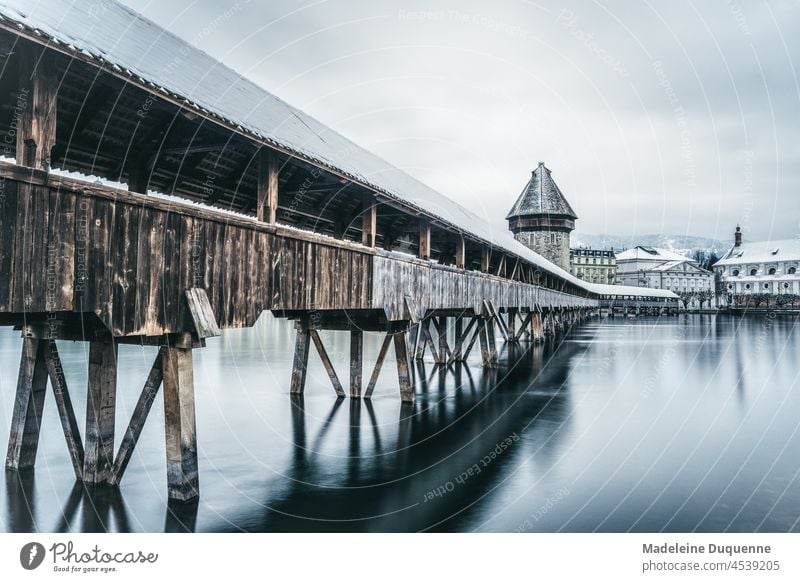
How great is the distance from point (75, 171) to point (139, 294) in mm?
4588

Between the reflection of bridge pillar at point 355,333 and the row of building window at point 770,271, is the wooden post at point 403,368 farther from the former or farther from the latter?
the row of building window at point 770,271

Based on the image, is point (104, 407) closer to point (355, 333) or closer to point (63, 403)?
point (63, 403)

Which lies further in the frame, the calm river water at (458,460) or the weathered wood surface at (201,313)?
the calm river water at (458,460)

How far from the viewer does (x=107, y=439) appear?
887cm

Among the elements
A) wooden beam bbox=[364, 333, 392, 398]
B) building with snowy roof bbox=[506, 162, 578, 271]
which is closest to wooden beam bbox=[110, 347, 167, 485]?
wooden beam bbox=[364, 333, 392, 398]

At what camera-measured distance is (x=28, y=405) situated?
29.9 feet

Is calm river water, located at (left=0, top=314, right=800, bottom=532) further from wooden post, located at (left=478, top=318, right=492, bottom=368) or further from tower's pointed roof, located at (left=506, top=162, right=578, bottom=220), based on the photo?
tower's pointed roof, located at (left=506, top=162, right=578, bottom=220)

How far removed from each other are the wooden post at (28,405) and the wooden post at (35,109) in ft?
14.8

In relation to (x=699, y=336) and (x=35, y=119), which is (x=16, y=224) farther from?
(x=699, y=336)

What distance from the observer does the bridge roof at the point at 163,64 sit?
19.1 ft

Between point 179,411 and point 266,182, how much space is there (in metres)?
3.71

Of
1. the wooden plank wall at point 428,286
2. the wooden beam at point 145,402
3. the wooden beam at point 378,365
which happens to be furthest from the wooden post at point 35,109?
the wooden beam at point 378,365

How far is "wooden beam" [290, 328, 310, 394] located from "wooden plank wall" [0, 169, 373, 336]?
19.8ft

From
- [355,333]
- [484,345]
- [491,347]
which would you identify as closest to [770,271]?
[491,347]
